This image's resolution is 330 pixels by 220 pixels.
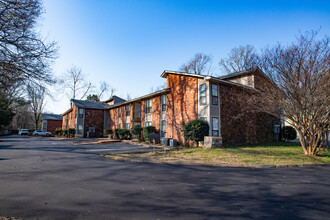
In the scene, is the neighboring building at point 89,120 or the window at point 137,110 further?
the neighboring building at point 89,120

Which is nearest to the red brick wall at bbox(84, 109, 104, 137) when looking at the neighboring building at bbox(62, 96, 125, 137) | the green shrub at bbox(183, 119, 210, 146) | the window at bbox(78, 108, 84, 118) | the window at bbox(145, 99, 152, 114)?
the neighboring building at bbox(62, 96, 125, 137)

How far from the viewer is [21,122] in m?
75.8

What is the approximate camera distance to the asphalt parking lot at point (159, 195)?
11.6 ft

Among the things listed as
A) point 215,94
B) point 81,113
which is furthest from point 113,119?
point 215,94

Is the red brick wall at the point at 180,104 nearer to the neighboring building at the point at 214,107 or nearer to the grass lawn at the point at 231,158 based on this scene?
the neighboring building at the point at 214,107

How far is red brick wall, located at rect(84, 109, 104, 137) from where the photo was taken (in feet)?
107

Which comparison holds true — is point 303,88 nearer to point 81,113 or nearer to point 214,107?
point 214,107

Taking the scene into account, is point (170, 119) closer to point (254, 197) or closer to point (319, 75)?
point (319, 75)

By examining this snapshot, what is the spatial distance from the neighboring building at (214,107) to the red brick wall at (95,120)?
611 inches

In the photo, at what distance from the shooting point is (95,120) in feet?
109

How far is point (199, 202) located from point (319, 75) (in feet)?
32.2

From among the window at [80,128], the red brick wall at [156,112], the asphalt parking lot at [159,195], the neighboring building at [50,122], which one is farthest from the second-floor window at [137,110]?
the neighboring building at [50,122]

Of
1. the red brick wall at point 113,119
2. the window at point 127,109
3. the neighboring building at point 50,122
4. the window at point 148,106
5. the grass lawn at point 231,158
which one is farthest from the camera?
the neighboring building at point 50,122

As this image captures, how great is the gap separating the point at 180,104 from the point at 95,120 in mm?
20362
